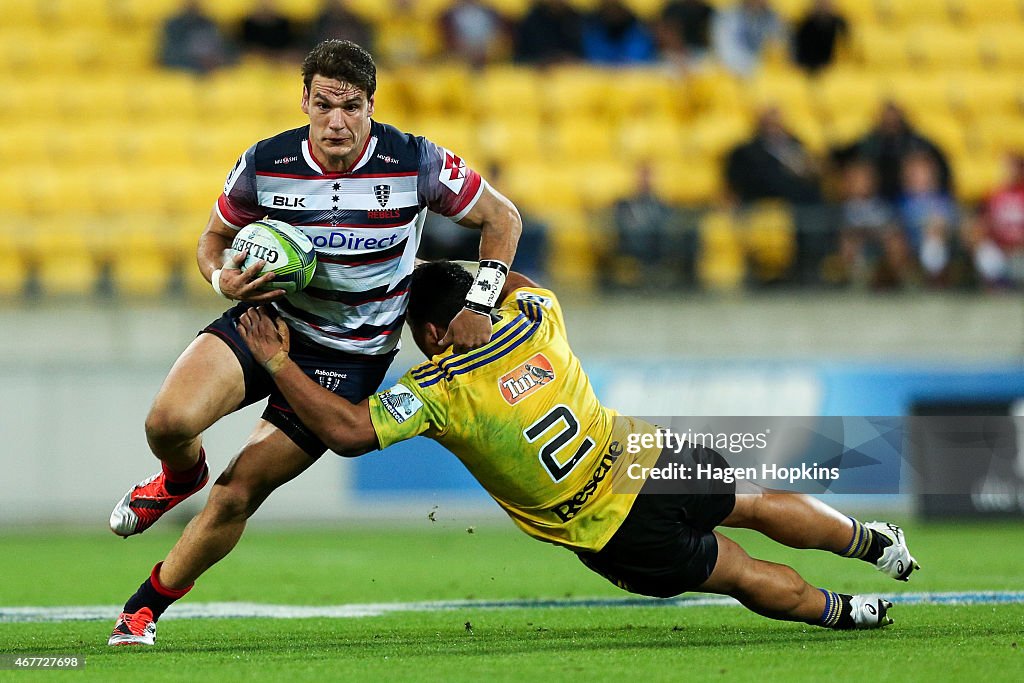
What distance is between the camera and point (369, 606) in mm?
7832

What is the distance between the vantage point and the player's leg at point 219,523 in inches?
249

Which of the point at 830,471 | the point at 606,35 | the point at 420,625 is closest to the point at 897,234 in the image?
the point at 606,35

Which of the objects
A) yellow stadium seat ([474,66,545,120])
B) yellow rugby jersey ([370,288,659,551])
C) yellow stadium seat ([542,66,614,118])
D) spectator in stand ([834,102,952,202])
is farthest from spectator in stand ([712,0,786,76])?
yellow rugby jersey ([370,288,659,551])

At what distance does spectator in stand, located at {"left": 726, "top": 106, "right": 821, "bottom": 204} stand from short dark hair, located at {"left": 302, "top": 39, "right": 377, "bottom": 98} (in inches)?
326

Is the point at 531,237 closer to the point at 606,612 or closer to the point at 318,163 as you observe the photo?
the point at 606,612

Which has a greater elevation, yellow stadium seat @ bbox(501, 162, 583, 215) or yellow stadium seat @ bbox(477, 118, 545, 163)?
yellow stadium seat @ bbox(477, 118, 545, 163)

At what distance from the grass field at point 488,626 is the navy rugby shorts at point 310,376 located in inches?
36.8

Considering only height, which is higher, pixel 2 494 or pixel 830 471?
pixel 830 471

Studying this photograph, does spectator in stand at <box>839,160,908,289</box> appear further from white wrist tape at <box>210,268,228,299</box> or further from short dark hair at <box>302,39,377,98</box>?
white wrist tape at <box>210,268,228,299</box>

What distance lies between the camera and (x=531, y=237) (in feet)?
42.0

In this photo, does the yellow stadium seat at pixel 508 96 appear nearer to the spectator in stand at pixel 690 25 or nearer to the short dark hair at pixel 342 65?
the spectator in stand at pixel 690 25

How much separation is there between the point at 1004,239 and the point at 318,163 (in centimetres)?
845

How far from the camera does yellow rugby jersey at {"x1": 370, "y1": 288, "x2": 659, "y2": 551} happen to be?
6000 millimetres

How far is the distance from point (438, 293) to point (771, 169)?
8144mm
